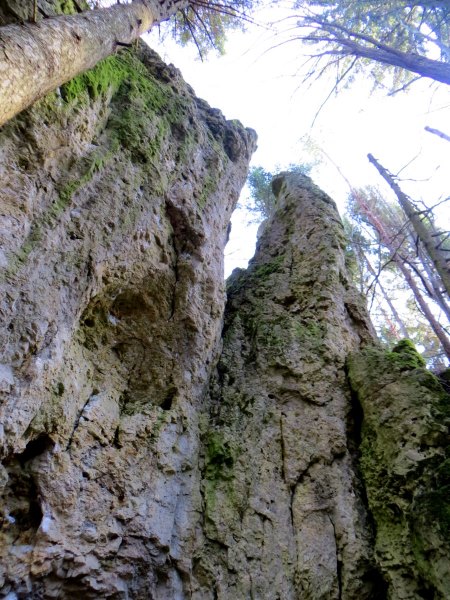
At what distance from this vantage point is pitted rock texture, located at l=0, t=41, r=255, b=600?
3240 mm

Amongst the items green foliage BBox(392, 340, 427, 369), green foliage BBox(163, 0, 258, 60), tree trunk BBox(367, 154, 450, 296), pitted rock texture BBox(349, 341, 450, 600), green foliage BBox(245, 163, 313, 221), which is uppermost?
green foliage BBox(245, 163, 313, 221)

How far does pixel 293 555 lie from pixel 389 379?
2.10 m

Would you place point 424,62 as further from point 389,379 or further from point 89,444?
point 89,444

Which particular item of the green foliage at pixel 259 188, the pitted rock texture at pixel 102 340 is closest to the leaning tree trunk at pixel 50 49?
the pitted rock texture at pixel 102 340

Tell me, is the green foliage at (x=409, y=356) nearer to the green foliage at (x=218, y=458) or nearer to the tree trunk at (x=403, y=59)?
the green foliage at (x=218, y=458)

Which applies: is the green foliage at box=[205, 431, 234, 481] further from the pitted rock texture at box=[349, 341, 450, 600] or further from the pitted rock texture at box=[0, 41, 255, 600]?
the pitted rock texture at box=[349, 341, 450, 600]

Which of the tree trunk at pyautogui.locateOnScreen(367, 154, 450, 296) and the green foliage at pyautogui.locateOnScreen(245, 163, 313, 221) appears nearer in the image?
the tree trunk at pyautogui.locateOnScreen(367, 154, 450, 296)

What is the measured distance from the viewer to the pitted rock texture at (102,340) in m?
3.24

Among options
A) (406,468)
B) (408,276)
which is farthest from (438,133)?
(406,468)

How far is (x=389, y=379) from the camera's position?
4.72 m

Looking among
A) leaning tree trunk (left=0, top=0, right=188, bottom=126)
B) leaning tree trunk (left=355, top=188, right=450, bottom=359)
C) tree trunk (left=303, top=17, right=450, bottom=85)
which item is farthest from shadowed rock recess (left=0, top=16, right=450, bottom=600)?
tree trunk (left=303, top=17, right=450, bottom=85)

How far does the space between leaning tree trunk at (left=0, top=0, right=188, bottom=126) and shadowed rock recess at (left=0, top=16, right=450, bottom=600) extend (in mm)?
528

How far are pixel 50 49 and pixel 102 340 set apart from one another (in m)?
2.75

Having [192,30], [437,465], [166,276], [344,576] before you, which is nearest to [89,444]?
[166,276]
